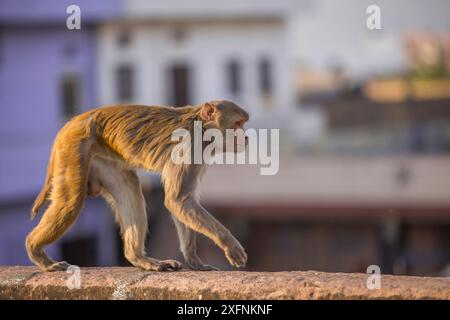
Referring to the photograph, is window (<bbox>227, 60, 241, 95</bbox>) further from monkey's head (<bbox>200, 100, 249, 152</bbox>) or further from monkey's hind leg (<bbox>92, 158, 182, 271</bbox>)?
monkey's head (<bbox>200, 100, 249, 152</bbox>)

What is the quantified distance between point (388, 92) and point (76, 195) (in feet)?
47.4

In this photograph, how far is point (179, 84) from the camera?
18250 mm

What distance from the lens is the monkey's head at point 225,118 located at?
443cm

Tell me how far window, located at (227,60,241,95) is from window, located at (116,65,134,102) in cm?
176

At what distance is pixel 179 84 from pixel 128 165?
1374cm

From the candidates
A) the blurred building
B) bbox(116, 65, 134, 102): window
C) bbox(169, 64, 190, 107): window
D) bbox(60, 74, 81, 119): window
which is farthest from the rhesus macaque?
bbox(169, 64, 190, 107): window

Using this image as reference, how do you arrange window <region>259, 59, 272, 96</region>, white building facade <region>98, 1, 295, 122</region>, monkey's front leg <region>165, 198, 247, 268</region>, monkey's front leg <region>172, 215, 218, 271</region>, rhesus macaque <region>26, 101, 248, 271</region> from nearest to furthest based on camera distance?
monkey's front leg <region>165, 198, 247, 268</region> < rhesus macaque <region>26, 101, 248, 271</region> < monkey's front leg <region>172, 215, 218, 271</region> < white building facade <region>98, 1, 295, 122</region> < window <region>259, 59, 272, 96</region>

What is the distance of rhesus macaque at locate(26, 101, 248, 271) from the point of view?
4422 mm

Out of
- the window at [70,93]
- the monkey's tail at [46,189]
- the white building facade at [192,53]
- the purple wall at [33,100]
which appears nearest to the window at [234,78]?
the white building facade at [192,53]

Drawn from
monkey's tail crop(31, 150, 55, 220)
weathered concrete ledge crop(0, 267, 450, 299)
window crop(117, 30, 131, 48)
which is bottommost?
weathered concrete ledge crop(0, 267, 450, 299)

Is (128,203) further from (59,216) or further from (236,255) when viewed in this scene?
(236,255)

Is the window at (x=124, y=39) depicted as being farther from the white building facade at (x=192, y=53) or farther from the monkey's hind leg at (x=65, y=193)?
the monkey's hind leg at (x=65, y=193)

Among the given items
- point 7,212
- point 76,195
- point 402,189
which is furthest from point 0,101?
point 76,195
